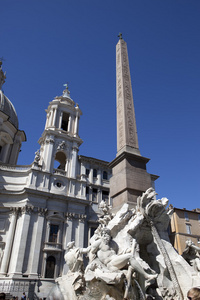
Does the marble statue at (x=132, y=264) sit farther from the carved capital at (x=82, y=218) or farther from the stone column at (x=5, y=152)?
the stone column at (x=5, y=152)

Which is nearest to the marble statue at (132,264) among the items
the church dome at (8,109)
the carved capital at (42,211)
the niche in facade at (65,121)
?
the carved capital at (42,211)

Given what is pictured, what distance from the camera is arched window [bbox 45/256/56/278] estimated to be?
22.2 m

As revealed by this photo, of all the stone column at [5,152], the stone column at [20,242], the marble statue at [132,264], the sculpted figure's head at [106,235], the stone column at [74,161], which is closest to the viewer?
the marble statue at [132,264]

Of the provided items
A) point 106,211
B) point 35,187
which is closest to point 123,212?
point 106,211

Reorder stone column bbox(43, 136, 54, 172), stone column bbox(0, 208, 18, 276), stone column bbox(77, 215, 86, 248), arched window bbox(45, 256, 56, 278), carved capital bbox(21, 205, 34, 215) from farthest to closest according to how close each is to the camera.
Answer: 1. stone column bbox(43, 136, 54, 172)
2. stone column bbox(77, 215, 86, 248)
3. carved capital bbox(21, 205, 34, 215)
4. arched window bbox(45, 256, 56, 278)
5. stone column bbox(0, 208, 18, 276)

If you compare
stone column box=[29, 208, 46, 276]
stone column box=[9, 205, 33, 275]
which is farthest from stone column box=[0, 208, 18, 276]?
stone column box=[29, 208, 46, 276]

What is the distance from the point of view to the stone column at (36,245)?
21.4m

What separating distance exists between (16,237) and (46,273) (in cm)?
451

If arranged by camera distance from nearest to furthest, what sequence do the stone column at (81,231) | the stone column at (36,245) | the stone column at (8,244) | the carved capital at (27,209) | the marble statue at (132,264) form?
the marble statue at (132,264), the stone column at (8,244), the stone column at (36,245), the carved capital at (27,209), the stone column at (81,231)

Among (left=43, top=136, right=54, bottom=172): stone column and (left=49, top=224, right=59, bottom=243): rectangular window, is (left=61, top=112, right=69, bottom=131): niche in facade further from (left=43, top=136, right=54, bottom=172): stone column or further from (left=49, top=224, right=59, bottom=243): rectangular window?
(left=49, top=224, right=59, bottom=243): rectangular window

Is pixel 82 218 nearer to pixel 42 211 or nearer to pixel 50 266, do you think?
pixel 42 211

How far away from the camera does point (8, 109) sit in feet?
113

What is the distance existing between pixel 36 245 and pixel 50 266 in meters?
2.54

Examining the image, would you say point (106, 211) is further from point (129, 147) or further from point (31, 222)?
point (31, 222)
